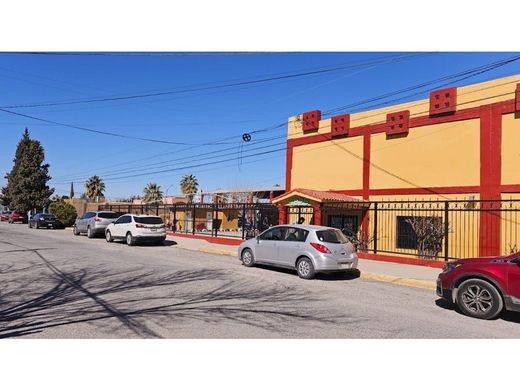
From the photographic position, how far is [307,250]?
35.6ft

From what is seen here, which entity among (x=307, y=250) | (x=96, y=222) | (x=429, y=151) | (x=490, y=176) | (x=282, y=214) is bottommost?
(x=307, y=250)

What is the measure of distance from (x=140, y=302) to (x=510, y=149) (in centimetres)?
1378

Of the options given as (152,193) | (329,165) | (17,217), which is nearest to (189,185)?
(152,193)

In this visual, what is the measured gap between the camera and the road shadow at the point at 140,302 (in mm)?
5906

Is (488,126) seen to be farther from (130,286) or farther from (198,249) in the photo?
(130,286)

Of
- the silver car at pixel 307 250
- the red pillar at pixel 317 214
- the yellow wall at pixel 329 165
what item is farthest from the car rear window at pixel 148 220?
the silver car at pixel 307 250

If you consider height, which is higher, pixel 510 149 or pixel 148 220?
pixel 510 149

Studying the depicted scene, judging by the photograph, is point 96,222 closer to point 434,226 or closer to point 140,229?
point 140,229

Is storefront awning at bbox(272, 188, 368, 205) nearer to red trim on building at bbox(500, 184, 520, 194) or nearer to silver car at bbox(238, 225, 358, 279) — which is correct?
red trim on building at bbox(500, 184, 520, 194)

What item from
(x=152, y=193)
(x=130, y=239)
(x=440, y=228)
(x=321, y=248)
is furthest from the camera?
(x=152, y=193)

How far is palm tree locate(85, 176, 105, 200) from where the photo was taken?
6581cm

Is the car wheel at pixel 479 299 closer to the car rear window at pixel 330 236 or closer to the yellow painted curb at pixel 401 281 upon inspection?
the yellow painted curb at pixel 401 281

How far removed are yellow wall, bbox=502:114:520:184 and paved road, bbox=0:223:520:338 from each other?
7320mm
